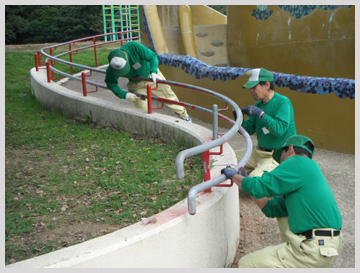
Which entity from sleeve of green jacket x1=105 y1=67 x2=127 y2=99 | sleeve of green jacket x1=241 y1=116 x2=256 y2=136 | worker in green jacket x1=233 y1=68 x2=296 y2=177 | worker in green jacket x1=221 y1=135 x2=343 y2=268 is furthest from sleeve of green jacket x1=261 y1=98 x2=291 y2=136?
sleeve of green jacket x1=105 y1=67 x2=127 y2=99

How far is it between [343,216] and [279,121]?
154 cm

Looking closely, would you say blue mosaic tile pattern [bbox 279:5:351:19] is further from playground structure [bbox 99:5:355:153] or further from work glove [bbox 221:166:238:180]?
work glove [bbox 221:166:238:180]

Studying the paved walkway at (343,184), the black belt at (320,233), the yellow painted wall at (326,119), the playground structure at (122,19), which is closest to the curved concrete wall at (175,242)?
the black belt at (320,233)

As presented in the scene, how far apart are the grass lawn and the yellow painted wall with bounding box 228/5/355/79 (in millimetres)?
4497

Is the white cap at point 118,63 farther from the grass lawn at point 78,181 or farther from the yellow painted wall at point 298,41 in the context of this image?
the yellow painted wall at point 298,41

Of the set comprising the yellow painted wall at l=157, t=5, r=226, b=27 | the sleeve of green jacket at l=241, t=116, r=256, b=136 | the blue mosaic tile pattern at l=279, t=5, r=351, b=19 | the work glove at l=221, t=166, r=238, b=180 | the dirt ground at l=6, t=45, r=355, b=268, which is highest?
the yellow painted wall at l=157, t=5, r=226, b=27

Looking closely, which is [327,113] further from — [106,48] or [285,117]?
[106,48]

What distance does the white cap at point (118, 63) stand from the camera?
652cm

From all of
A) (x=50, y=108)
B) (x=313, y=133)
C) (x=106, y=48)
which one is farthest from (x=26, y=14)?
(x=313, y=133)

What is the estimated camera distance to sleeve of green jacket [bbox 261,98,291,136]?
4223 mm

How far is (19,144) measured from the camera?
23.5 feet

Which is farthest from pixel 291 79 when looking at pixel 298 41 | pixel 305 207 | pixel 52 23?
pixel 52 23

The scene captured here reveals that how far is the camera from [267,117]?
4227 millimetres

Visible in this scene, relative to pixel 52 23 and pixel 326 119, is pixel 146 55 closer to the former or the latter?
pixel 326 119
